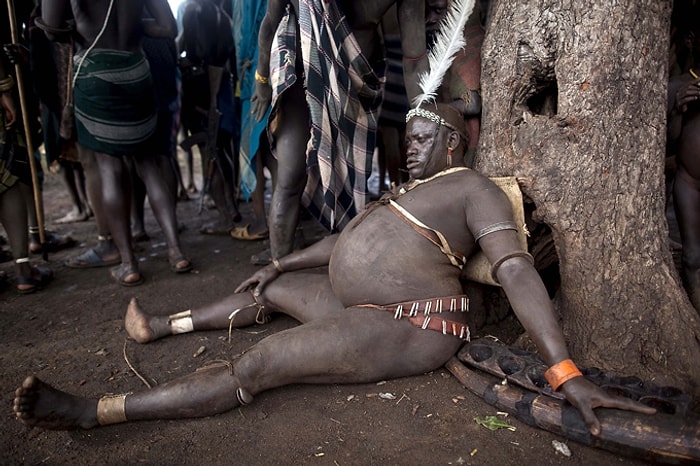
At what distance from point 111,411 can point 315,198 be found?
5.47 feet

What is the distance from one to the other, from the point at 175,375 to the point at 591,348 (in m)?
1.99

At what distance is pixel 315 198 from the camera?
305 cm

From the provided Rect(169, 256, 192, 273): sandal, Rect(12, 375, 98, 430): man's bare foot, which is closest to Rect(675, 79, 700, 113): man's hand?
Rect(12, 375, 98, 430): man's bare foot

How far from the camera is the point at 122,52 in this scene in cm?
332

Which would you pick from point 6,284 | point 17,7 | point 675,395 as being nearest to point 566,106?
point 675,395

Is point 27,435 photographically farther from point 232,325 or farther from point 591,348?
point 591,348

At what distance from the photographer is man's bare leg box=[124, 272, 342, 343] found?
2.60 meters

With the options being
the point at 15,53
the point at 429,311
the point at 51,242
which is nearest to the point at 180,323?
the point at 429,311

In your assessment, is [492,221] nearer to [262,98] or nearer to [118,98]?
[262,98]

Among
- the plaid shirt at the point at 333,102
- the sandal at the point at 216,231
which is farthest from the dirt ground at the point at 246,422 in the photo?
the sandal at the point at 216,231

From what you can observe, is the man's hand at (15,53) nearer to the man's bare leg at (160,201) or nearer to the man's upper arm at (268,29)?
the man's bare leg at (160,201)

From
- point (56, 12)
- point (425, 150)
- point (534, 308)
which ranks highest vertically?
point (56, 12)

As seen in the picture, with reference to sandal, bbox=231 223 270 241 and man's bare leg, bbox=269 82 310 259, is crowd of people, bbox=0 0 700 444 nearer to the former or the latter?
man's bare leg, bbox=269 82 310 259

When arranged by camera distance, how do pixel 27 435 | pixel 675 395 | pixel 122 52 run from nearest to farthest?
1. pixel 675 395
2. pixel 27 435
3. pixel 122 52
